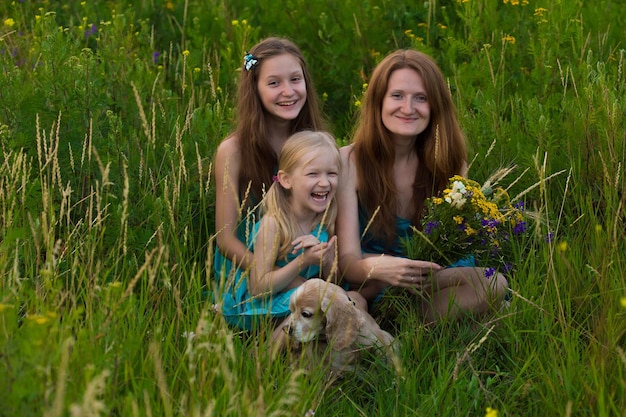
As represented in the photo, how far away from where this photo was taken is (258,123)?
13.5 ft

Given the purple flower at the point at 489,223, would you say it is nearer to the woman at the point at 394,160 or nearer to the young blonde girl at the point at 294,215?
the woman at the point at 394,160

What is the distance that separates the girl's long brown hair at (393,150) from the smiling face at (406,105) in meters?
0.03

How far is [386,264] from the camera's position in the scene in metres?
3.48

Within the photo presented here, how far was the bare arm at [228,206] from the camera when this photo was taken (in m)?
3.80

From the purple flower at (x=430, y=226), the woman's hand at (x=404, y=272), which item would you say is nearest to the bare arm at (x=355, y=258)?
the woman's hand at (x=404, y=272)

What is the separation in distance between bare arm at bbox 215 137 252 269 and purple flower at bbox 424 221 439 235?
29.3 inches

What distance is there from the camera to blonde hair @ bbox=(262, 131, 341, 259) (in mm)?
3629

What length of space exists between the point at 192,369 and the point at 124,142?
200 centimetres

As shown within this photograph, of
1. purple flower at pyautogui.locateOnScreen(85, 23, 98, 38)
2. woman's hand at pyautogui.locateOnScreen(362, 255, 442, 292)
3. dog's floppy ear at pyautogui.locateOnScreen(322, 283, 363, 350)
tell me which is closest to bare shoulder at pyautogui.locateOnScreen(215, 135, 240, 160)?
woman's hand at pyautogui.locateOnScreen(362, 255, 442, 292)

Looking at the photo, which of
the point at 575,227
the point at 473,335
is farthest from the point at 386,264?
the point at 575,227

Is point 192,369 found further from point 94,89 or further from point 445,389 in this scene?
point 94,89

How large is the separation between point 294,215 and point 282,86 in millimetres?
680

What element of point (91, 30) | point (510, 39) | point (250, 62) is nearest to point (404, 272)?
point (250, 62)

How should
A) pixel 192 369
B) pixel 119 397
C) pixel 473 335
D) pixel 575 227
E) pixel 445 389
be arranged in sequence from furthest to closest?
1. pixel 575 227
2. pixel 473 335
3. pixel 445 389
4. pixel 119 397
5. pixel 192 369
